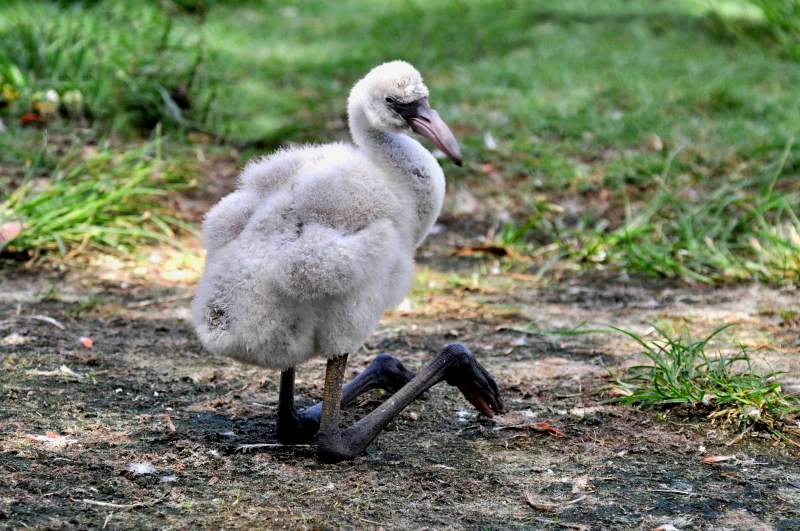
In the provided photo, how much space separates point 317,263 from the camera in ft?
11.8

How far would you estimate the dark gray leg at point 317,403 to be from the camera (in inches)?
160

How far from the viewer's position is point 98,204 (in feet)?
20.9

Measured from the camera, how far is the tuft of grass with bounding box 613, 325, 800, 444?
13.7 ft

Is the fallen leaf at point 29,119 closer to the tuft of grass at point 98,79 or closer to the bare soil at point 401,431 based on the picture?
the tuft of grass at point 98,79

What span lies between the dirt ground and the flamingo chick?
276mm

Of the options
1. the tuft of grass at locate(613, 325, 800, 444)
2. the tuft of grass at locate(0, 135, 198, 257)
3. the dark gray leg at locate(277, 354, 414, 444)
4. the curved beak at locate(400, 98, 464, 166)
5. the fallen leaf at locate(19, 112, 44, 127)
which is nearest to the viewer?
the curved beak at locate(400, 98, 464, 166)

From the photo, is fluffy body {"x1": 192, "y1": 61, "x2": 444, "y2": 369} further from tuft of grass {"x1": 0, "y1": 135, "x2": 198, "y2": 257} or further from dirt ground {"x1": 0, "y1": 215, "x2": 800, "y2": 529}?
tuft of grass {"x1": 0, "y1": 135, "x2": 198, "y2": 257}

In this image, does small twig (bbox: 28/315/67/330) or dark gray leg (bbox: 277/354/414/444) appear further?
small twig (bbox: 28/315/67/330)

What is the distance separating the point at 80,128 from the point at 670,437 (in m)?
4.80

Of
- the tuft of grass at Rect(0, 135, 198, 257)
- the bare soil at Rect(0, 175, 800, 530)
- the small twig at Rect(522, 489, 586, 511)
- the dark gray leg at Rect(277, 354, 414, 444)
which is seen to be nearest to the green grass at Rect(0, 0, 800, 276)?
the tuft of grass at Rect(0, 135, 198, 257)

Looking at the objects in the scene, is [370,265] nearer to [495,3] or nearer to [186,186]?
[186,186]

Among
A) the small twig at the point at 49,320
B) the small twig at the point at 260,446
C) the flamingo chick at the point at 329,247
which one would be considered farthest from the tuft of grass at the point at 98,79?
the small twig at the point at 260,446

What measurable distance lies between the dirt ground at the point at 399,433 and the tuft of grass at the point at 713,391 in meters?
0.08

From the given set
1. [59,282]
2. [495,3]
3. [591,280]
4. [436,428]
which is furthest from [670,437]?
[495,3]
